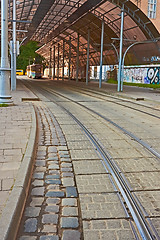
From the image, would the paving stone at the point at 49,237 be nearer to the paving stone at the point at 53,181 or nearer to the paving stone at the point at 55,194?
the paving stone at the point at 55,194

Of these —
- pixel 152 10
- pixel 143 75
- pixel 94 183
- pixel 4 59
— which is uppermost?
pixel 152 10

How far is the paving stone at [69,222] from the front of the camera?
334 cm

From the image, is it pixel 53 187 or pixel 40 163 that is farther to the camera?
pixel 40 163

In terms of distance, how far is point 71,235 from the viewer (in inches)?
124

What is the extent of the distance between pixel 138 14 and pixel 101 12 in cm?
635

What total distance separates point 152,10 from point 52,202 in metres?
37.0

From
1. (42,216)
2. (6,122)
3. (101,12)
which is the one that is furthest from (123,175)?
(101,12)

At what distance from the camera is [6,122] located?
29.7 ft

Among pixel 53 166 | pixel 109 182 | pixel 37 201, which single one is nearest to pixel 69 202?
pixel 37 201

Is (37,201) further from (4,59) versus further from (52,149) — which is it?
(4,59)

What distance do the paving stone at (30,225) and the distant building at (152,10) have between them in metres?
35.7

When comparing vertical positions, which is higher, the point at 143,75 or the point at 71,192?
the point at 143,75

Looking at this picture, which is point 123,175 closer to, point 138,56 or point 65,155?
point 65,155

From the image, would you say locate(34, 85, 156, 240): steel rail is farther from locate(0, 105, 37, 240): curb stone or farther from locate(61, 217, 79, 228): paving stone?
locate(0, 105, 37, 240): curb stone
